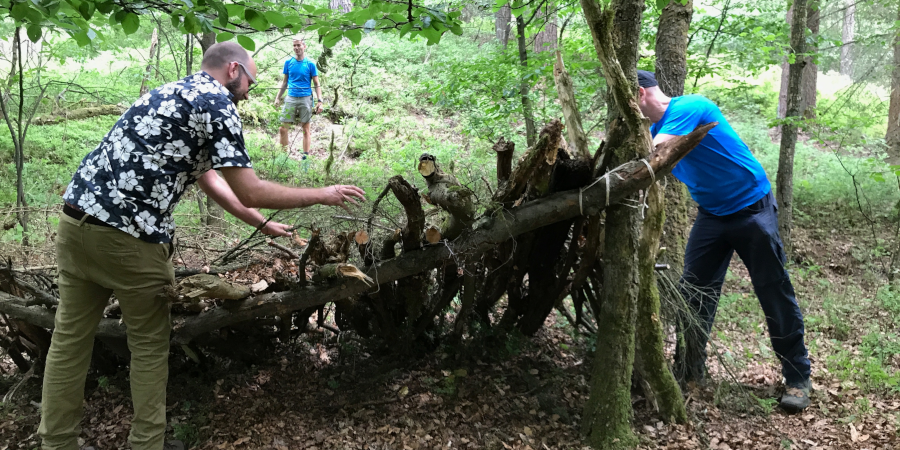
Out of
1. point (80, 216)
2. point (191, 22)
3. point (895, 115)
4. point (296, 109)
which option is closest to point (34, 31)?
point (191, 22)

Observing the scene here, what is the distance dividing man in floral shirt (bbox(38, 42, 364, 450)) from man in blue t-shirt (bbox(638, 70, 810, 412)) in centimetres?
230

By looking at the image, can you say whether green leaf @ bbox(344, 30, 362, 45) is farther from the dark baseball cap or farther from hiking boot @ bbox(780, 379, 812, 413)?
hiking boot @ bbox(780, 379, 812, 413)

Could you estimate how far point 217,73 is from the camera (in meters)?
2.73

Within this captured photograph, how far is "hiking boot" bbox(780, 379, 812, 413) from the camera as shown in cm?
355

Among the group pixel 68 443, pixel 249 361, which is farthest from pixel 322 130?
pixel 68 443

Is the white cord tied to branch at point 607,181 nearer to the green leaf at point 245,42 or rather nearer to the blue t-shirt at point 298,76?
the green leaf at point 245,42

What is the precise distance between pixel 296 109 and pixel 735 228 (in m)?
6.23

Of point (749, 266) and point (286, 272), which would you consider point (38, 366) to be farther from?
point (749, 266)

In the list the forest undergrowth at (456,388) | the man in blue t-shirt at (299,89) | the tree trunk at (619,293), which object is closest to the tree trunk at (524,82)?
the forest undergrowth at (456,388)

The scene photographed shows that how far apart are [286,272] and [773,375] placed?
372cm

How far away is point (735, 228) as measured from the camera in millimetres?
3572

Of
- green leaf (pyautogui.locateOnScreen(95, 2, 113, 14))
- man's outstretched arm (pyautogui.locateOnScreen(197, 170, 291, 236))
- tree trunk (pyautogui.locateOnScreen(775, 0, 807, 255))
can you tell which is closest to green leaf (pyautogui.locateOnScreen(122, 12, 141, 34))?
green leaf (pyautogui.locateOnScreen(95, 2, 113, 14))

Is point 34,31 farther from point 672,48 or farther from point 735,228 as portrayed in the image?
point 672,48

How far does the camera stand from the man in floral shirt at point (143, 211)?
2.51 meters
